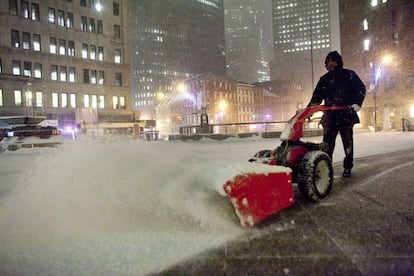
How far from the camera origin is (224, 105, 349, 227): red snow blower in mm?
3030

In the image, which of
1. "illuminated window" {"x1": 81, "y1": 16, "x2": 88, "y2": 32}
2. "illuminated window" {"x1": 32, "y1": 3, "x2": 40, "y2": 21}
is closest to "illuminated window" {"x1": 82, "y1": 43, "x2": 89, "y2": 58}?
"illuminated window" {"x1": 81, "y1": 16, "x2": 88, "y2": 32}

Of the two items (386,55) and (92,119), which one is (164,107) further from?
(386,55)

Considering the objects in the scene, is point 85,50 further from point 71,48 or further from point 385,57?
point 385,57

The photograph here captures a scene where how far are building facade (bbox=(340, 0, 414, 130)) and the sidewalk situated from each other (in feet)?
114

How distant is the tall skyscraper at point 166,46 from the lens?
146 meters

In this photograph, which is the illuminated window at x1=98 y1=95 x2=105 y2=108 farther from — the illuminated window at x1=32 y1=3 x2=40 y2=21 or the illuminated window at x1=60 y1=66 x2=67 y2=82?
the illuminated window at x1=32 y1=3 x2=40 y2=21

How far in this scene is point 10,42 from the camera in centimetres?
4109

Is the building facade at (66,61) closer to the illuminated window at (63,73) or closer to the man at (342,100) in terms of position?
the illuminated window at (63,73)

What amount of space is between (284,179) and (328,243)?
38.2 inches

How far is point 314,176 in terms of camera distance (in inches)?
158

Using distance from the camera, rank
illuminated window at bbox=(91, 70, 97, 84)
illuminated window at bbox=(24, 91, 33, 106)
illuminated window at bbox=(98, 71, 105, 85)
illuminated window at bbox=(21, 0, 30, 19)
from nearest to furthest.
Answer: illuminated window at bbox=(24, 91, 33, 106), illuminated window at bbox=(21, 0, 30, 19), illuminated window at bbox=(91, 70, 97, 84), illuminated window at bbox=(98, 71, 105, 85)

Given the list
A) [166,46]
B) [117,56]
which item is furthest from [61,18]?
[166,46]

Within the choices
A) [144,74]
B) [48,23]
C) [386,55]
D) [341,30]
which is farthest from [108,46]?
[144,74]

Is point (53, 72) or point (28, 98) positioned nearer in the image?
point (28, 98)
